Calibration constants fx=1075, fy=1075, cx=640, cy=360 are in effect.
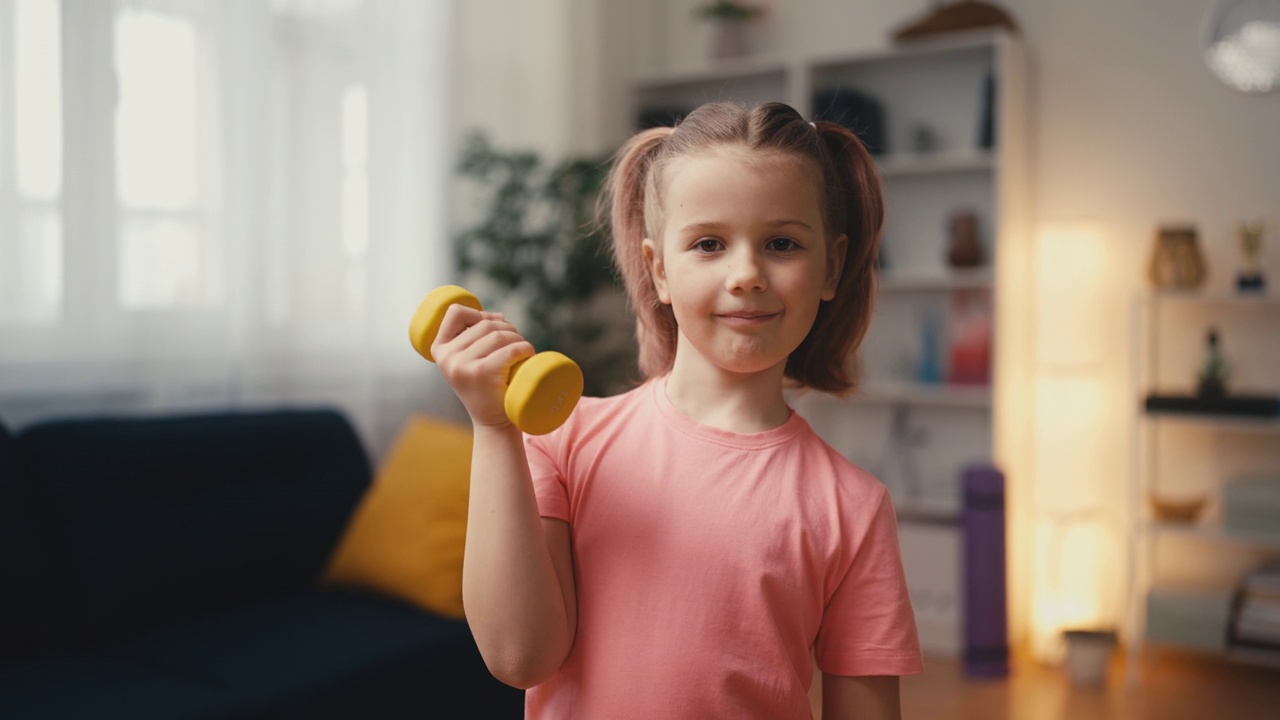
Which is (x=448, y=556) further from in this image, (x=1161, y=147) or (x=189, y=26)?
(x=1161, y=147)

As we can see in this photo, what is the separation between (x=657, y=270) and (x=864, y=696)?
1.28 ft

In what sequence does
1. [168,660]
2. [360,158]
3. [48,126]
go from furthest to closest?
[360,158]
[48,126]
[168,660]

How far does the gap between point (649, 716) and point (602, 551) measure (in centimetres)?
13

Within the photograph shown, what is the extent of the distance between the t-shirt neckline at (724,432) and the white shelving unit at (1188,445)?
2.90 meters

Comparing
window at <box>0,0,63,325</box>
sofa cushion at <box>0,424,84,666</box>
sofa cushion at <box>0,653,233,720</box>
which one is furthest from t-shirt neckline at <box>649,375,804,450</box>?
window at <box>0,0,63,325</box>

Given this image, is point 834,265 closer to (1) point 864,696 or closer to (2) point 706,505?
(2) point 706,505

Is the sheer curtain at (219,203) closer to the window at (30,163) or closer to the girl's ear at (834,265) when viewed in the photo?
the window at (30,163)

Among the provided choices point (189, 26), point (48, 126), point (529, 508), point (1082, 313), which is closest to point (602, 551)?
point (529, 508)

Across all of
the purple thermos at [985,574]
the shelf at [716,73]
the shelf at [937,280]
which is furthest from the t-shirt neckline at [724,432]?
the shelf at [716,73]

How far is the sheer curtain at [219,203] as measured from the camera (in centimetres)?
248

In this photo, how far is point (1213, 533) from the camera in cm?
333

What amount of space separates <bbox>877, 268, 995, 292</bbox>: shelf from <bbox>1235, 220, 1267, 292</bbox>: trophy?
0.76m

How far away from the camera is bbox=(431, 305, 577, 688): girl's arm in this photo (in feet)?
2.55

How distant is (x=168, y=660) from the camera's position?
6.98 ft
